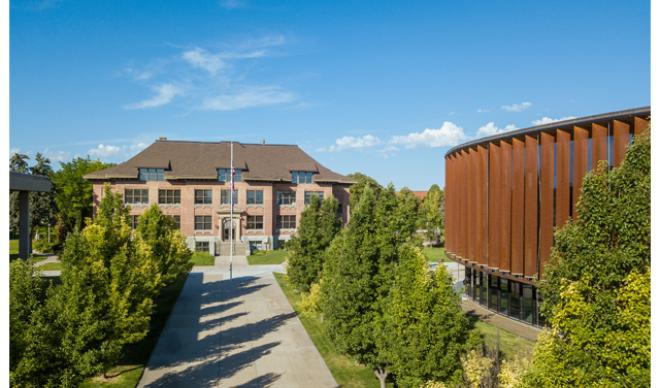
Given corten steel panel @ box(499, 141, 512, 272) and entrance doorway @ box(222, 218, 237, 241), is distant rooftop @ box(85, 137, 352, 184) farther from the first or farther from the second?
corten steel panel @ box(499, 141, 512, 272)

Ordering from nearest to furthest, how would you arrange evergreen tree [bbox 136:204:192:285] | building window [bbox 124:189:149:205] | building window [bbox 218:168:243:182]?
evergreen tree [bbox 136:204:192:285] < building window [bbox 124:189:149:205] < building window [bbox 218:168:243:182]

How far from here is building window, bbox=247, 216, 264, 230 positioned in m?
61.7

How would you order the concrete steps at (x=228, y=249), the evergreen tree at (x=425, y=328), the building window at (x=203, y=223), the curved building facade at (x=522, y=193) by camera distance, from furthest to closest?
the building window at (x=203, y=223) < the concrete steps at (x=228, y=249) < the curved building facade at (x=522, y=193) < the evergreen tree at (x=425, y=328)

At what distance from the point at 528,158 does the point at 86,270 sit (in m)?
21.8

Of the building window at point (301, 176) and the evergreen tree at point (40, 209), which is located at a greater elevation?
the building window at point (301, 176)

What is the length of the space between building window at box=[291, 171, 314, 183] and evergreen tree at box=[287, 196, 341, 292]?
33.8 meters

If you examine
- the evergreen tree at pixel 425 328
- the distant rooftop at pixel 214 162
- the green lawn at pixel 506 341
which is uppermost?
the distant rooftop at pixel 214 162

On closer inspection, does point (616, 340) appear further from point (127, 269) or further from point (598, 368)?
point (127, 269)

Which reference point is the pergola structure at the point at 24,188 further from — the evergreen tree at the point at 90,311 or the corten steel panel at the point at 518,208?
the corten steel panel at the point at 518,208

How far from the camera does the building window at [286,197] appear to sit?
63.5 m

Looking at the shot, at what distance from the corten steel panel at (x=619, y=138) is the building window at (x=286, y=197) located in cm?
4678

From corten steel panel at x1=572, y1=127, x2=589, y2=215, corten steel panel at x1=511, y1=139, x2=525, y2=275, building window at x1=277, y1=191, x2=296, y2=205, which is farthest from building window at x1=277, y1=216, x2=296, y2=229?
corten steel panel at x1=572, y1=127, x2=589, y2=215

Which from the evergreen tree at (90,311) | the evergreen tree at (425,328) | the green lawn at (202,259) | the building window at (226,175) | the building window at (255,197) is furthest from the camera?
the building window at (255,197)

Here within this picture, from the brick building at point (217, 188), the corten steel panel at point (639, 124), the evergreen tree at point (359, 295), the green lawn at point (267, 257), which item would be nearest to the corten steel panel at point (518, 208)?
the corten steel panel at point (639, 124)
